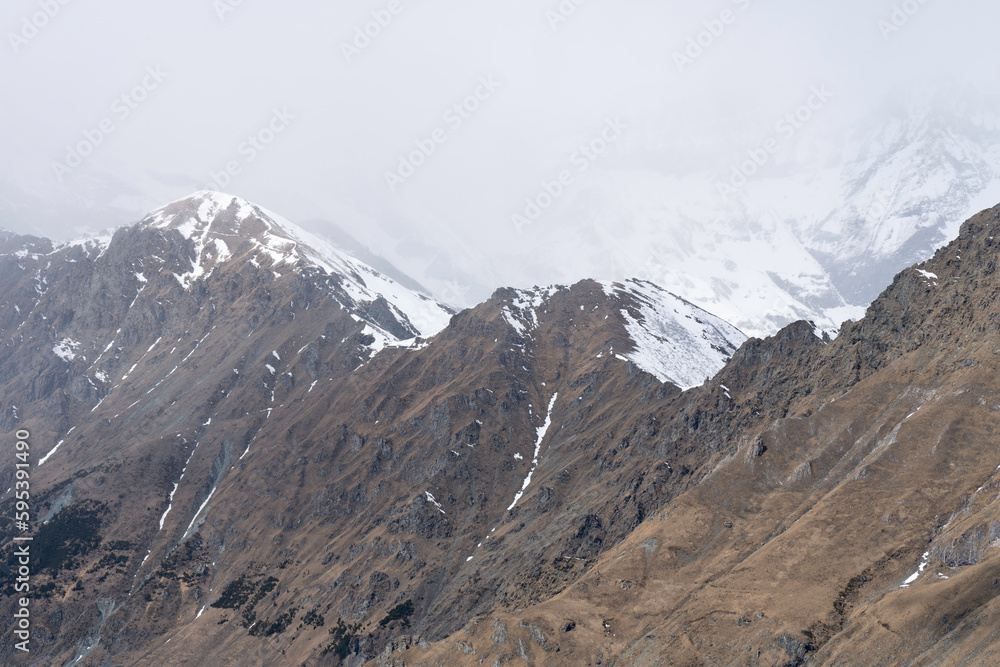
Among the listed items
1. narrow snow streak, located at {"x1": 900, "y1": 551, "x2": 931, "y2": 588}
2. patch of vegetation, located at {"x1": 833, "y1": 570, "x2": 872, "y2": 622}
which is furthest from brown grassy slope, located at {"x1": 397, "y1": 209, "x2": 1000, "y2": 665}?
narrow snow streak, located at {"x1": 900, "y1": 551, "x2": 931, "y2": 588}

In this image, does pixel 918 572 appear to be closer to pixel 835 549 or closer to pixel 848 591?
pixel 848 591

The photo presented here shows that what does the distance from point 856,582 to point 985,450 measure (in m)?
41.1

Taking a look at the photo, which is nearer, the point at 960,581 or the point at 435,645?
the point at 960,581

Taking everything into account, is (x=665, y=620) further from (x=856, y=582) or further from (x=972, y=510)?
(x=972, y=510)

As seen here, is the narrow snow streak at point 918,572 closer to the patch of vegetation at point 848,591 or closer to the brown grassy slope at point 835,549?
the brown grassy slope at point 835,549

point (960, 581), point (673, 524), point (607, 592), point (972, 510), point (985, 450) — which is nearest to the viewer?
point (960, 581)

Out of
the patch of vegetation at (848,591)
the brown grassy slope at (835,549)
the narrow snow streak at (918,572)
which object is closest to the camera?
the brown grassy slope at (835,549)

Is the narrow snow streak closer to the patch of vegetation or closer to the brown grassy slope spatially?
the brown grassy slope

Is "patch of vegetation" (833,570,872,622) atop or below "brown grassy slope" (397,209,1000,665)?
below

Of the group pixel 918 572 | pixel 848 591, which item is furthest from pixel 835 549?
pixel 918 572

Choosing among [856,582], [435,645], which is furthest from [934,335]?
[435,645]

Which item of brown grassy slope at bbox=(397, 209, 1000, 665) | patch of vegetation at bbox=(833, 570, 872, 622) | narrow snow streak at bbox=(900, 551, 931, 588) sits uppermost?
brown grassy slope at bbox=(397, 209, 1000, 665)

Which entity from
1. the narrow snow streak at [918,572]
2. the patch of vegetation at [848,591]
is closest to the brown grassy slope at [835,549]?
the patch of vegetation at [848,591]

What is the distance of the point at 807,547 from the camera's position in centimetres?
15588
